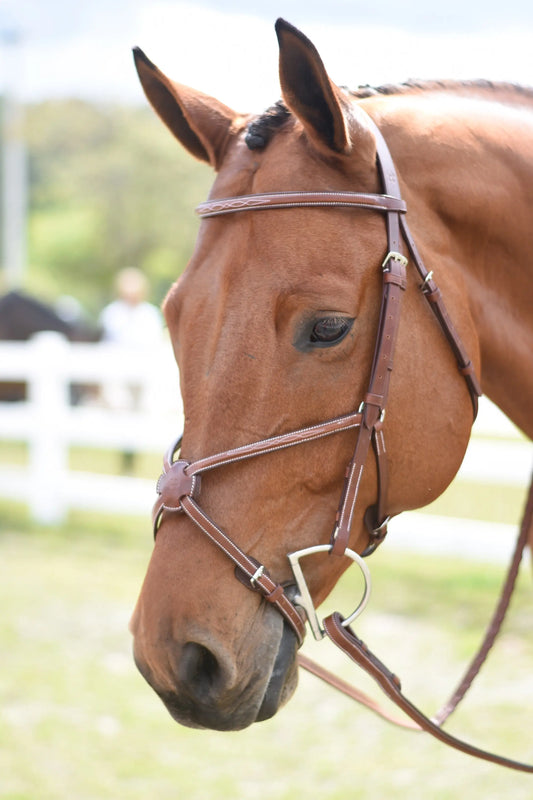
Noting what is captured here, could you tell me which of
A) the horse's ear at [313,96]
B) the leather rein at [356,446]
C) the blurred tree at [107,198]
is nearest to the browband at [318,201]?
the leather rein at [356,446]

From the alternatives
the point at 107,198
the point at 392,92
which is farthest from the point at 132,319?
the point at 107,198

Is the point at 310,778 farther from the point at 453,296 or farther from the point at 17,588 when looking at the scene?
the point at 17,588

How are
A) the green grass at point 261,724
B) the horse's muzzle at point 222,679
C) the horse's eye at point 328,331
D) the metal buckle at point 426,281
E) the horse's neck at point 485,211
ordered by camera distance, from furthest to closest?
the green grass at point 261,724, the horse's neck at point 485,211, the metal buckle at point 426,281, the horse's eye at point 328,331, the horse's muzzle at point 222,679

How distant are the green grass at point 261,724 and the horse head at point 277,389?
7.80 feet

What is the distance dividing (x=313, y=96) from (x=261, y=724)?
3706 millimetres

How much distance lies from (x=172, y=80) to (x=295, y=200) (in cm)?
57

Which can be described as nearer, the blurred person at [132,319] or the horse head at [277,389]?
the horse head at [277,389]

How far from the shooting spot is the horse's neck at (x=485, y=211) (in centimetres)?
211

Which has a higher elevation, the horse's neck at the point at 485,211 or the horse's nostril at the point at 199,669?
the horse's neck at the point at 485,211

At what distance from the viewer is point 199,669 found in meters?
1.79

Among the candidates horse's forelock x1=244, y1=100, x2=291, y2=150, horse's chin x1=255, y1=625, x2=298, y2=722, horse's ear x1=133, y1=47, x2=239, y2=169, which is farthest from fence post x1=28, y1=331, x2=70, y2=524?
horse's chin x1=255, y1=625, x2=298, y2=722

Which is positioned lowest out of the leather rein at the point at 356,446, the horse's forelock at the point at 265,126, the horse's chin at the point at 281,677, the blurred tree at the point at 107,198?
the blurred tree at the point at 107,198

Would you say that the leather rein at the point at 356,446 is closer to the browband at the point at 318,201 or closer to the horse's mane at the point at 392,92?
the browband at the point at 318,201

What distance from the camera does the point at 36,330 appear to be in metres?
13.6
